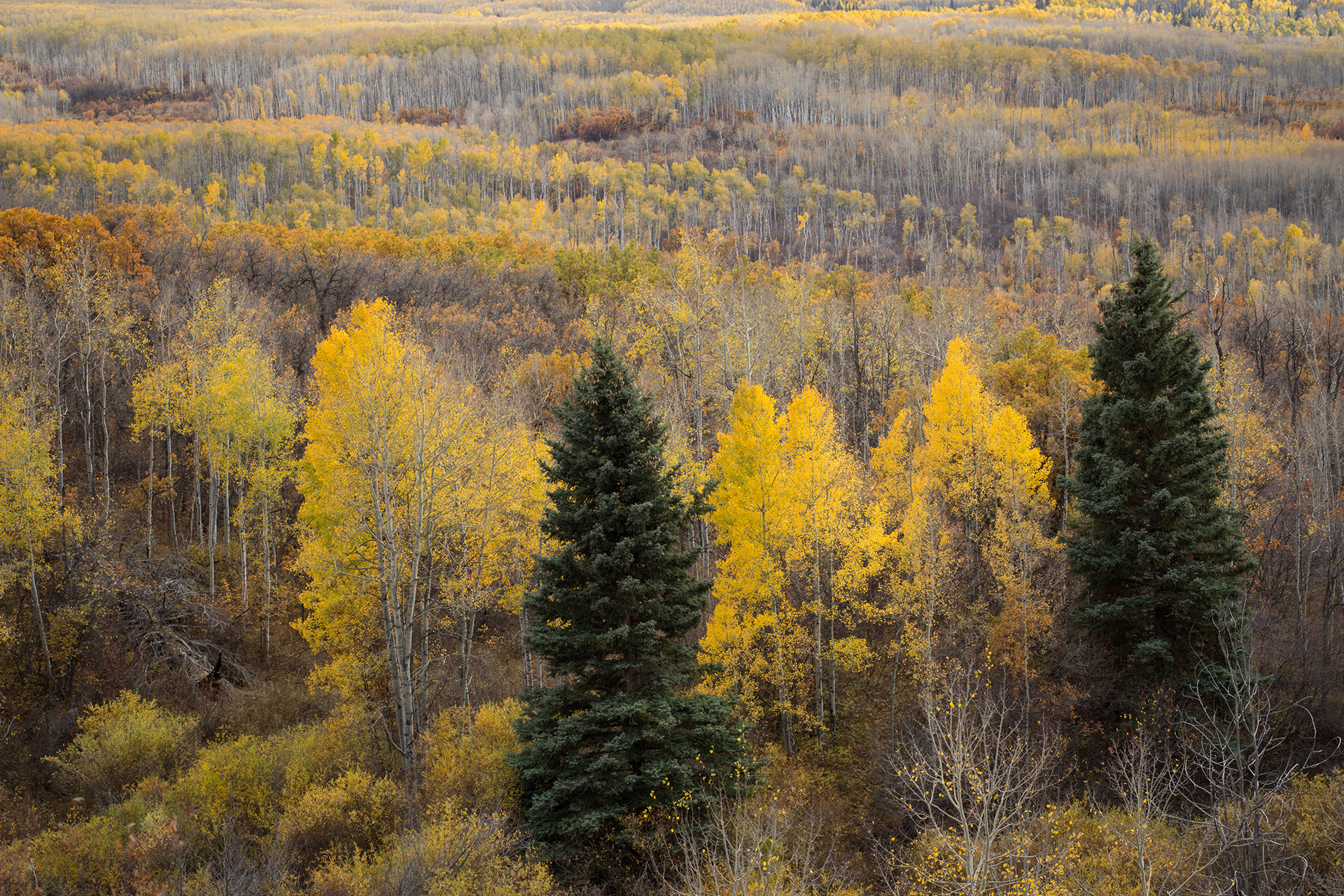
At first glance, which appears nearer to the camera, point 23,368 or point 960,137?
point 23,368

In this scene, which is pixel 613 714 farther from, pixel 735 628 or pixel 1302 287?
pixel 1302 287

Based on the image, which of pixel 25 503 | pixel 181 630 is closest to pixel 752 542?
pixel 181 630

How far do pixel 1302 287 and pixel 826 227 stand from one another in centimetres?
6545

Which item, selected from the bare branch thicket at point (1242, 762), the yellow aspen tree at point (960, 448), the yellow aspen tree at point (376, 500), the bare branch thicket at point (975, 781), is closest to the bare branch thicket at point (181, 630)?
the yellow aspen tree at point (376, 500)

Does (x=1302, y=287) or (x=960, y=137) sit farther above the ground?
(x=960, y=137)

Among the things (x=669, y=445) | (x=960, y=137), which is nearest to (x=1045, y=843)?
(x=669, y=445)

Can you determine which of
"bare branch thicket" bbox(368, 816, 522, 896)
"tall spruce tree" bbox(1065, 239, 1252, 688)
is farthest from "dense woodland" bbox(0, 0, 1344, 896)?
"tall spruce tree" bbox(1065, 239, 1252, 688)

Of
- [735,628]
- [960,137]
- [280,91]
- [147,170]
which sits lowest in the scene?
[735,628]

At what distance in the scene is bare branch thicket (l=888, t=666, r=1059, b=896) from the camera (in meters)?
12.5

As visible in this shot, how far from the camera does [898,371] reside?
50.1m

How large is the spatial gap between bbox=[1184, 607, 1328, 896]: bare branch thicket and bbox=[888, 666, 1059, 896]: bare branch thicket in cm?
315

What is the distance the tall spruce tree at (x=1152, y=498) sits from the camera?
2142cm

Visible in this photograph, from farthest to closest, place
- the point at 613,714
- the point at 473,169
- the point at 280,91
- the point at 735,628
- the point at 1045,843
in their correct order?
1. the point at 280,91
2. the point at 473,169
3. the point at 735,628
4. the point at 613,714
5. the point at 1045,843

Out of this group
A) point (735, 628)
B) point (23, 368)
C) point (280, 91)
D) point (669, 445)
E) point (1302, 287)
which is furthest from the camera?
point (280, 91)
